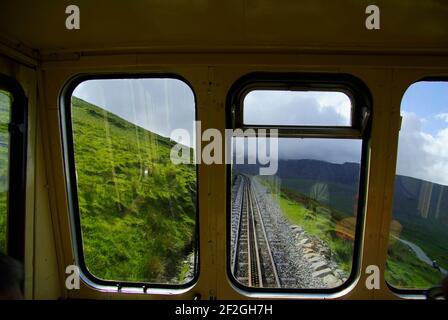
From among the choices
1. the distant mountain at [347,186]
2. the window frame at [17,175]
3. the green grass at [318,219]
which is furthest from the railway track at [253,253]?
the window frame at [17,175]

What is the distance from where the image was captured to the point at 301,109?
1.64 metres

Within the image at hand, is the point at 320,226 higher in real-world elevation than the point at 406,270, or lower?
higher

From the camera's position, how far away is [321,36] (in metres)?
1.46

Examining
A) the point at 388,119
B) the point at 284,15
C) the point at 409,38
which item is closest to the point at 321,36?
the point at 284,15

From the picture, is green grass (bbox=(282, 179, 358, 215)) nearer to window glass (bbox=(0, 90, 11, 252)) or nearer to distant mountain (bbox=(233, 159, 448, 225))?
distant mountain (bbox=(233, 159, 448, 225))

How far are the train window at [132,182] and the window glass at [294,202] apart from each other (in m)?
0.32

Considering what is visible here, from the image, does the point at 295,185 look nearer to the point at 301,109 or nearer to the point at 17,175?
the point at 301,109

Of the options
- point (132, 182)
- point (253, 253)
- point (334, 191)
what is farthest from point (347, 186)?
point (132, 182)

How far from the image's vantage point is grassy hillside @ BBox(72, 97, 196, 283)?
1.73m

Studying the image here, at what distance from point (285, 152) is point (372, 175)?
1.69 ft

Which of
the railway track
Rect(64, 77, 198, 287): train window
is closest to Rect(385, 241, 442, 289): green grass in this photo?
the railway track

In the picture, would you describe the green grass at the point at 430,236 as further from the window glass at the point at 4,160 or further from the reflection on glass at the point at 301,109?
the window glass at the point at 4,160

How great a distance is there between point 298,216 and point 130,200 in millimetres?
1073

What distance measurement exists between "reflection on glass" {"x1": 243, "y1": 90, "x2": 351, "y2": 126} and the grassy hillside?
19.8 inches
